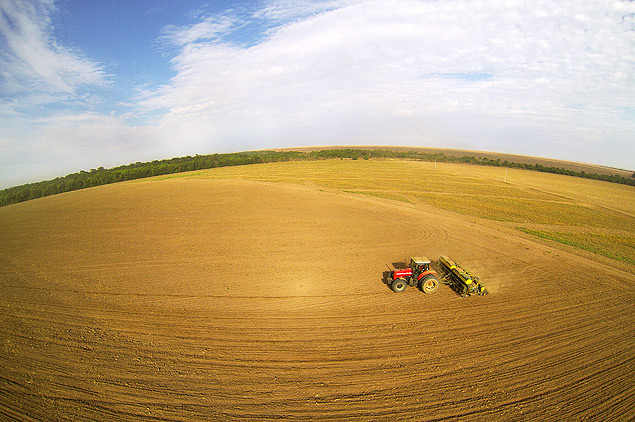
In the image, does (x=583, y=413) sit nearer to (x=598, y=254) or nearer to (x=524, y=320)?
(x=524, y=320)

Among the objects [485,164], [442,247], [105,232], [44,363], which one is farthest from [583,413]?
[485,164]

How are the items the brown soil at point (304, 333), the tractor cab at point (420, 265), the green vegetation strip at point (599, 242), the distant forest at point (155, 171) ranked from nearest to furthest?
the brown soil at point (304, 333) < the tractor cab at point (420, 265) < the green vegetation strip at point (599, 242) < the distant forest at point (155, 171)

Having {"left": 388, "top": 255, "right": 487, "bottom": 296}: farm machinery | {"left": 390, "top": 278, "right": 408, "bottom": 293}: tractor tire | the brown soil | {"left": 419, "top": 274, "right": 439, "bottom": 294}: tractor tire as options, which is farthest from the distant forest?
{"left": 419, "top": 274, "right": 439, "bottom": 294}: tractor tire

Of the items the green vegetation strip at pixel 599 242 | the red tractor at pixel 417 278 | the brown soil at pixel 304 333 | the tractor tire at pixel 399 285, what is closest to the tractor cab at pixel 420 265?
the red tractor at pixel 417 278

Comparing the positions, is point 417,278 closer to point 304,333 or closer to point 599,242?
point 304,333

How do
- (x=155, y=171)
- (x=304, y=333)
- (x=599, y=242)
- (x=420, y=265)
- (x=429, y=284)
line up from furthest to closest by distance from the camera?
(x=155, y=171), (x=599, y=242), (x=420, y=265), (x=429, y=284), (x=304, y=333)

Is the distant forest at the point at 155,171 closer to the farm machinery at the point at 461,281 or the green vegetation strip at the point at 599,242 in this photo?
the green vegetation strip at the point at 599,242

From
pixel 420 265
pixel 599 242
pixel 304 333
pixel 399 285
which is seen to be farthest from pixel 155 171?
pixel 599 242
